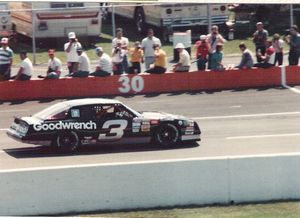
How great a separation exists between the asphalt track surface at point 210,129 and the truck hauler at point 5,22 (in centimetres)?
727

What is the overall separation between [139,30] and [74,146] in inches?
623

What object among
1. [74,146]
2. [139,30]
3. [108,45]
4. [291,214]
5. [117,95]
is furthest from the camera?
[139,30]

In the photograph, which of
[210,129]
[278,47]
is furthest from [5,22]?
[210,129]

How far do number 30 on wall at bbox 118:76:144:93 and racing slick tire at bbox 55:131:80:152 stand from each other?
6905mm

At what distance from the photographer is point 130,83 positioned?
83.5 ft

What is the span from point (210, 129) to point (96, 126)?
130 inches

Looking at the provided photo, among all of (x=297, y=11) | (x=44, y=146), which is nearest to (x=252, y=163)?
(x=44, y=146)

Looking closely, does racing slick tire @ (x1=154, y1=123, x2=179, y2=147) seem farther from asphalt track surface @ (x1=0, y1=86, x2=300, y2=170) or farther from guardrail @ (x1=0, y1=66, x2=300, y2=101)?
guardrail @ (x1=0, y1=66, x2=300, y2=101)

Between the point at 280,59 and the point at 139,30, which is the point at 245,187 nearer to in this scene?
the point at 280,59

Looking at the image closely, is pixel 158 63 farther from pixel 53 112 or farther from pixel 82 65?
pixel 53 112

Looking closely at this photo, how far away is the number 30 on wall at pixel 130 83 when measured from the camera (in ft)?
83.4

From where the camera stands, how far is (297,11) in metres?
34.1

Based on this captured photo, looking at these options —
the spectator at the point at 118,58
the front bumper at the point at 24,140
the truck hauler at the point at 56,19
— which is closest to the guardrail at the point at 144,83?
the spectator at the point at 118,58

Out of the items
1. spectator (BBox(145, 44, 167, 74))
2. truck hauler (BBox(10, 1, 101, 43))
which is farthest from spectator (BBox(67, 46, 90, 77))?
truck hauler (BBox(10, 1, 101, 43))
